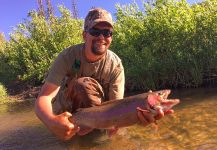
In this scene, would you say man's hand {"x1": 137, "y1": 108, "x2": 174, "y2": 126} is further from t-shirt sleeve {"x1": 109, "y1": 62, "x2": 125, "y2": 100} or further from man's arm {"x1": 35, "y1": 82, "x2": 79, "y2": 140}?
t-shirt sleeve {"x1": 109, "y1": 62, "x2": 125, "y2": 100}

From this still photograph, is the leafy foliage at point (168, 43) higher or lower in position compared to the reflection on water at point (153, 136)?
higher

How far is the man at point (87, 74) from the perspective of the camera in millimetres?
4945

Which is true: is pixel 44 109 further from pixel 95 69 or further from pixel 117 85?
pixel 117 85

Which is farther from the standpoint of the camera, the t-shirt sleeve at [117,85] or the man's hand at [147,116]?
the t-shirt sleeve at [117,85]

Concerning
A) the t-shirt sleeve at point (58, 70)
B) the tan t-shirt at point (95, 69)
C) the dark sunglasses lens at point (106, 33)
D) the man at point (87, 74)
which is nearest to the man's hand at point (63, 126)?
the man at point (87, 74)

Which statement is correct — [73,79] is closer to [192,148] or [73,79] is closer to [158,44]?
[192,148]

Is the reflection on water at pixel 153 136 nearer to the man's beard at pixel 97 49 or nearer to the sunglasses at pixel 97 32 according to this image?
the man's beard at pixel 97 49

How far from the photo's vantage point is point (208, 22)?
40.4 feet

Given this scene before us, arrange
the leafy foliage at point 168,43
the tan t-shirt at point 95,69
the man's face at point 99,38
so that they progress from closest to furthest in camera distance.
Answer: the man's face at point 99,38 < the tan t-shirt at point 95,69 < the leafy foliage at point 168,43

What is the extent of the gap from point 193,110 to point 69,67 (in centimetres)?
356

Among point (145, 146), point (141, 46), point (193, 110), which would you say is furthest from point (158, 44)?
point (145, 146)

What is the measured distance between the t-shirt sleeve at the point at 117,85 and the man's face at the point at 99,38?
55 cm

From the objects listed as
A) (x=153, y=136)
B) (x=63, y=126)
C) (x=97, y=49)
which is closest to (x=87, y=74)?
(x=97, y=49)

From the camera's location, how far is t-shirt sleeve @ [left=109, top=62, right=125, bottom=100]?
17.5ft
